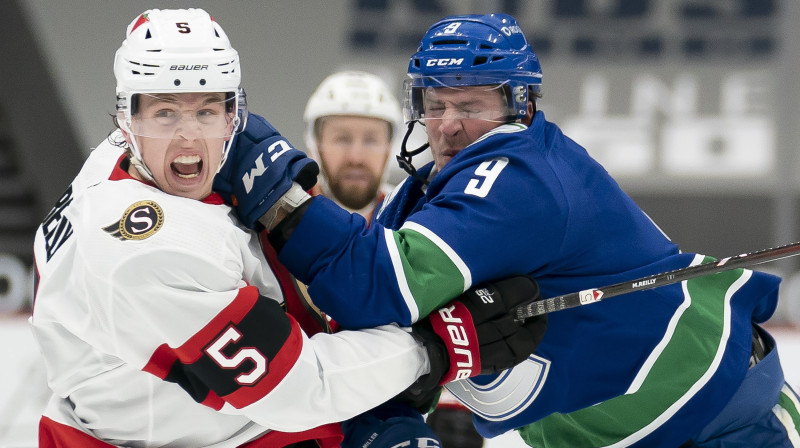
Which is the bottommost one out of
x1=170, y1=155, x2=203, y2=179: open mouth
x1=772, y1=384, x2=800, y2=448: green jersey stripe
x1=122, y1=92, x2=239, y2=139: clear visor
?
x1=772, y1=384, x2=800, y2=448: green jersey stripe

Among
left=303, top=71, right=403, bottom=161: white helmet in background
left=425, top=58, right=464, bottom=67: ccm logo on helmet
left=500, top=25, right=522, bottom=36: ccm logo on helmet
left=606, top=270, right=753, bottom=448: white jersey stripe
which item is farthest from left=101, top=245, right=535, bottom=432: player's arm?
left=303, top=71, right=403, bottom=161: white helmet in background

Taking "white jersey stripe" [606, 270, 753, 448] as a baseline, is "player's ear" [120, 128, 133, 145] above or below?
above

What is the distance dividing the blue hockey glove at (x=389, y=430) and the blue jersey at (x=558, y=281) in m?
0.13

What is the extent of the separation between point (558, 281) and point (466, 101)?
457 millimetres

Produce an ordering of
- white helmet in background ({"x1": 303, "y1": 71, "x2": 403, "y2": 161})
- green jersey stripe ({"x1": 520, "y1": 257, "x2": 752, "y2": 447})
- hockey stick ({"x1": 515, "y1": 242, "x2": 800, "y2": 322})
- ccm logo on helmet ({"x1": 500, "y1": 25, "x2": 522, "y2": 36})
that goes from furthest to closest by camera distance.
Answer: white helmet in background ({"x1": 303, "y1": 71, "x2": 403, "y2": 161})
ccm logo on helmet ({"x1": 500, "y1": 25, "x2": 522, "y2": 36})
green jersey stripe ({"x1": 520, "y1": 257, "x2": 752, "y2": 447})
hockey stick ({"x1": 515, "y1": 242, "x2": 800, "y2": 322})

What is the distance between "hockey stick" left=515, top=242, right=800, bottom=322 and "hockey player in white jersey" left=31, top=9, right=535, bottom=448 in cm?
4

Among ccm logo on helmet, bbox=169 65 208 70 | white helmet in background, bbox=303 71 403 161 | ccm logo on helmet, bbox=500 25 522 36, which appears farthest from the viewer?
white helmet in background, bbox=303 71 403 161

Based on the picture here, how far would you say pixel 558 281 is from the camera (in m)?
2.05

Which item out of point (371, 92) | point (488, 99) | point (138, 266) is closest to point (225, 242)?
point (138, 266)

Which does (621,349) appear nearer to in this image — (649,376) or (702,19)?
(649,376)

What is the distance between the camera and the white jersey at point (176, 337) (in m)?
1.73

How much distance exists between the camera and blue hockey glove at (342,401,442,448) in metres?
2.15

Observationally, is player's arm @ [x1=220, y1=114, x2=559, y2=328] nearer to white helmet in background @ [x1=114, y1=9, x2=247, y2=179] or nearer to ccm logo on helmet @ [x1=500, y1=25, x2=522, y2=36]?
white helmet in background @ [x1=114, y1=9, x2=247, y2=179]

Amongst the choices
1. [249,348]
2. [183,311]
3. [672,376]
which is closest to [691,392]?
[672,376]
